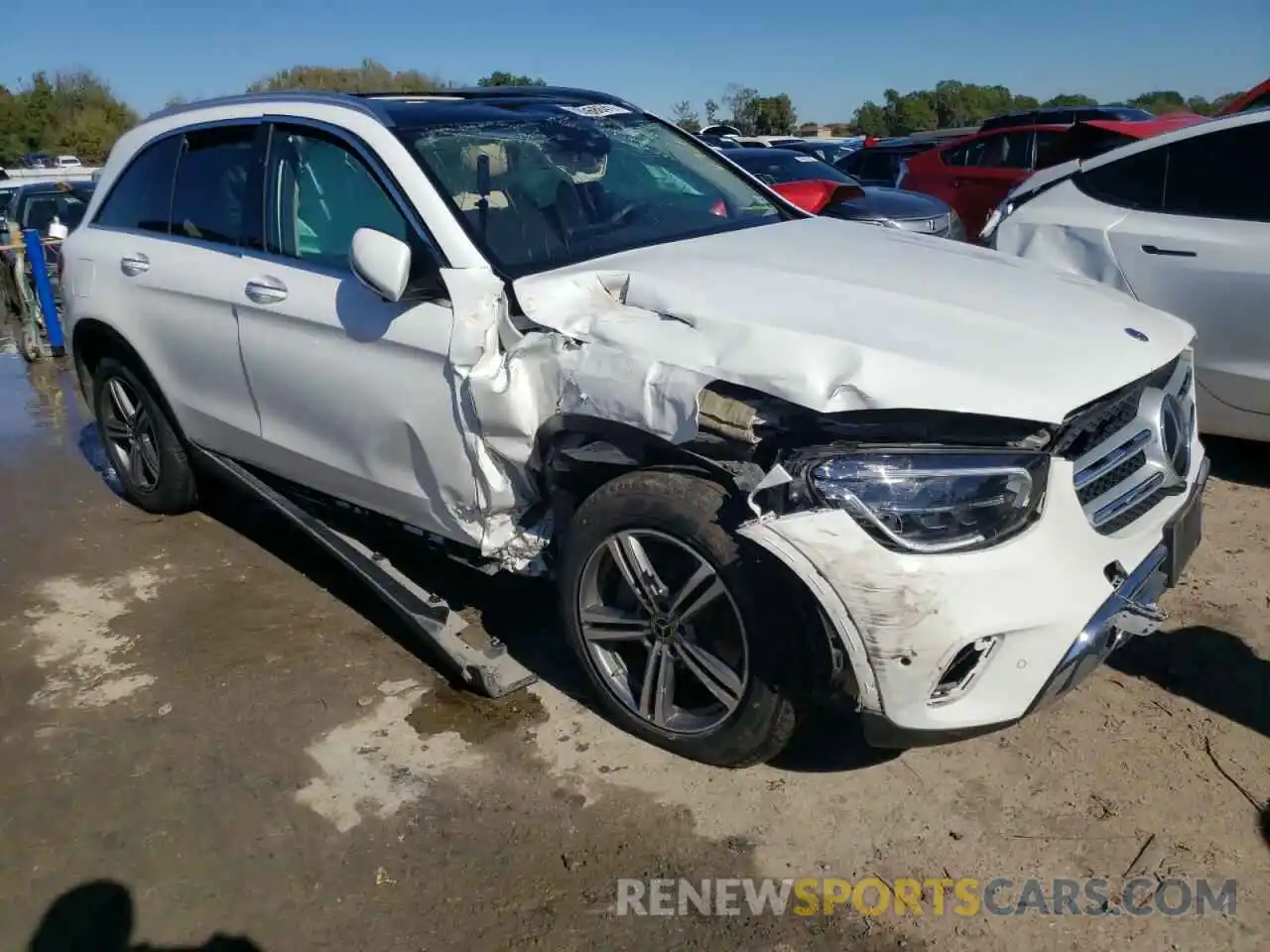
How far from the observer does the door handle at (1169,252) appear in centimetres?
469

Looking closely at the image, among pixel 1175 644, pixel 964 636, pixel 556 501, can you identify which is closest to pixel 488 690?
pixel 556 501

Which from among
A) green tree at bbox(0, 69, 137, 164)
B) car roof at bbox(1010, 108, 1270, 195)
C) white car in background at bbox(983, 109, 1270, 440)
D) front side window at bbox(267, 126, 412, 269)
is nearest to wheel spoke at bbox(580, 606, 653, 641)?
front side window at bbox(267, 126, 412, 269)

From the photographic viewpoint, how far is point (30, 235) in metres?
10.0

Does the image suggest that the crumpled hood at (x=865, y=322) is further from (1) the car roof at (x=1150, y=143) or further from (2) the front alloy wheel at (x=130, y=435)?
(2) the front alloy wheel at (x=130, y=435)

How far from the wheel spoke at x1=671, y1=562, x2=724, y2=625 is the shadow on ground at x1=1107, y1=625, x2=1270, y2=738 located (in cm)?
155

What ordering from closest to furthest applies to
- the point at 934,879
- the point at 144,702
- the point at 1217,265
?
the point at 934,879
the point at 144,702
the point at 1217,265

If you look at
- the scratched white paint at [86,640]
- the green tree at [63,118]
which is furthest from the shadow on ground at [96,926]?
the green tree at [63,118]

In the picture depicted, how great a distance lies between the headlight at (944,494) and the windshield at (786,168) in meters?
7.43

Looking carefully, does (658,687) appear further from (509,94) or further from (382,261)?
(509,94)

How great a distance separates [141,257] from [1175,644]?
14.2 ft

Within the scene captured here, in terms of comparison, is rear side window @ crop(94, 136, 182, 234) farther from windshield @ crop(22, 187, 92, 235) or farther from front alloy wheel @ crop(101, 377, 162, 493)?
windshield @ crop(22, 187, 92, 235)

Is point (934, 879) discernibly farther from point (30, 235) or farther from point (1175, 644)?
point (30, 235)

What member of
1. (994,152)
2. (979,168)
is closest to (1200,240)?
(979,168)

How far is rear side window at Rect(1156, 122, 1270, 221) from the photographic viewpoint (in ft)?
15.2
